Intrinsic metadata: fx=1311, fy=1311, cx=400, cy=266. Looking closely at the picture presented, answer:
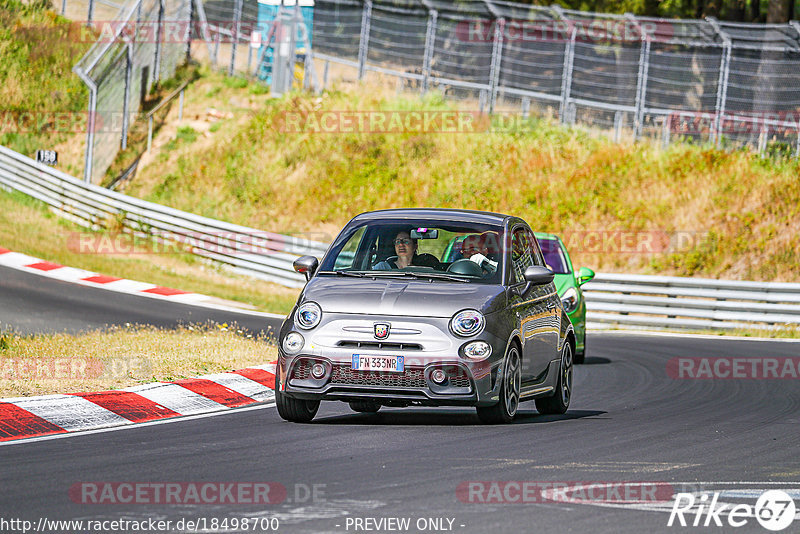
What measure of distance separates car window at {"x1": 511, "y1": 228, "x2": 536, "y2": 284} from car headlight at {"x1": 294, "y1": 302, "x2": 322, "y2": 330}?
5.68 ft

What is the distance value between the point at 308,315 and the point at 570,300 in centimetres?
803

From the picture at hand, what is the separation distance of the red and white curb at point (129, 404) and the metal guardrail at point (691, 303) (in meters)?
13.7

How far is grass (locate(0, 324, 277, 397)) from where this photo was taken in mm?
11188

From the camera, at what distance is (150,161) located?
125ft

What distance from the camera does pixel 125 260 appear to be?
29.3 metres

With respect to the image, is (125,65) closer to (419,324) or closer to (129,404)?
(129,404)

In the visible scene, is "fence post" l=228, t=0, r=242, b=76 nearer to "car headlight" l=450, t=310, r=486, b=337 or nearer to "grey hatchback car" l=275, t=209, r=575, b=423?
"grey hatchback car" l=275, t=209, r=575, b=423

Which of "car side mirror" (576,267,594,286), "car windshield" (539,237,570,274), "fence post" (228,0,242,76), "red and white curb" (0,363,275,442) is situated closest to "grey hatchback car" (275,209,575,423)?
"red and white curb" (0,363,275,442)

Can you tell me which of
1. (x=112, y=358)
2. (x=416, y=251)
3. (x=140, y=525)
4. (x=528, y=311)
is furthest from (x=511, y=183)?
(x=140, y=525)

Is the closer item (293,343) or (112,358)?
(293,343)

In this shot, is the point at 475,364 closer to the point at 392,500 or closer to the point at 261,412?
the point at 261,412

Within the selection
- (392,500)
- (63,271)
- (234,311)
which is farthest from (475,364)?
(63,271)

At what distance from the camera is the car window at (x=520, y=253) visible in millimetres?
10664

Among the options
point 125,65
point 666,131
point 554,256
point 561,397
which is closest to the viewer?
point 561,397
